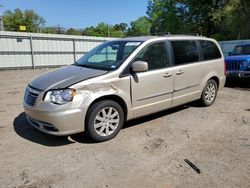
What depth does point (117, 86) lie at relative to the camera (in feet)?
13.2

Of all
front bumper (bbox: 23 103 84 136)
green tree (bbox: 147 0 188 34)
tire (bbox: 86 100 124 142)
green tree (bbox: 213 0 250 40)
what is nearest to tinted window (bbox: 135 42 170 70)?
tire (bbox: 86 100 124 142)

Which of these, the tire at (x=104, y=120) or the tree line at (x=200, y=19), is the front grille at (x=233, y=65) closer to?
the tire at (x=104, y=120)

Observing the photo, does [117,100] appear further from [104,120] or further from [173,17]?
[173,17]

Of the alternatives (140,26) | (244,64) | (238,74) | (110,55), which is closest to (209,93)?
(110,55)

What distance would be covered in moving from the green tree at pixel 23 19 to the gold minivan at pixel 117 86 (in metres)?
40.9

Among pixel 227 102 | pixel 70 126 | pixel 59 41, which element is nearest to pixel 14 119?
pixel 70 126

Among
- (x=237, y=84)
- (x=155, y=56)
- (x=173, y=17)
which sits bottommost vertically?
(x=237, y=84)

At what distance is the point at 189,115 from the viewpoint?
5.39 m

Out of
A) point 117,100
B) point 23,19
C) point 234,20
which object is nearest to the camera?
point 117,100

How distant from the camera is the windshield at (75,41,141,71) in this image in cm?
432

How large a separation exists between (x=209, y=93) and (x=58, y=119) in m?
4.01

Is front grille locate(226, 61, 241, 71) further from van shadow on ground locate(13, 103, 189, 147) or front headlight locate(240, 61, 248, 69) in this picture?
van shadow on ground locate(13, 103, 189, 147)

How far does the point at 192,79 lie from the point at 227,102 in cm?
190

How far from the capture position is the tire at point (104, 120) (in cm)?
381
